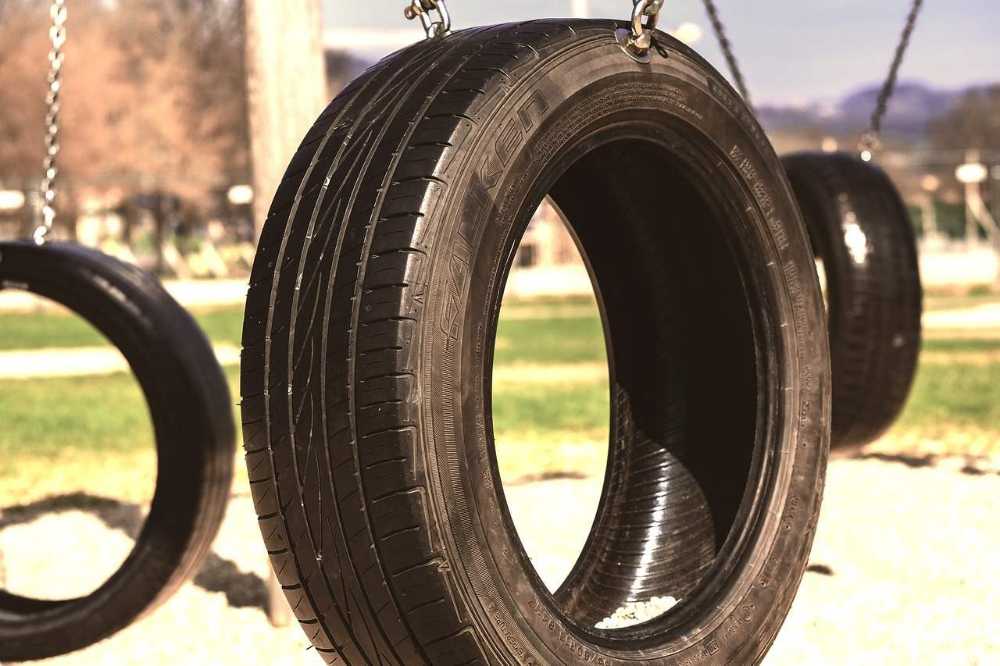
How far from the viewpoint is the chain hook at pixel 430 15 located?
315 cm

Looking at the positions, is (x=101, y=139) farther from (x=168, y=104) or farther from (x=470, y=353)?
(x=470, y=353)

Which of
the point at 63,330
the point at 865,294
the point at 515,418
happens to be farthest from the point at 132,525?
the point at 63,330

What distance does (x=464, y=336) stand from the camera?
2.46 metres

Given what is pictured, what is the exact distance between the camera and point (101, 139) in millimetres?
45562

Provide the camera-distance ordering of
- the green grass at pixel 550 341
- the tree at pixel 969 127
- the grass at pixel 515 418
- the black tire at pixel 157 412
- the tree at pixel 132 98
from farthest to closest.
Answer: the tree at pixel 969 127 → the tree at pixel 132 98 → the green grass at pixel 550 341 → the grass at pixel 515 418 → the black tire at pixel 157 412

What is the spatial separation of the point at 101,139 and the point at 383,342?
45.9 m

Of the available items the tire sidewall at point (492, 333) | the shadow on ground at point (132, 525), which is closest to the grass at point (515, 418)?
the shadow on ground at point (132, 525)

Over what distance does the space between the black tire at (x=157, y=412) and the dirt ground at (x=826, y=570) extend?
44cm

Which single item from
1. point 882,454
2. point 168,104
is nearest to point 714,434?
point 882,454

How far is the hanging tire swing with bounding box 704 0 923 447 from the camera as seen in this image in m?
6.17

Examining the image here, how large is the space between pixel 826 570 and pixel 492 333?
133 inches

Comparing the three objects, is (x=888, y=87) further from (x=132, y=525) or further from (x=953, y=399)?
(x=953, y=399)

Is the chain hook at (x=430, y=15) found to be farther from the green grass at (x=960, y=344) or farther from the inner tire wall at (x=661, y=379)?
the green grass at (x=960, y=344)

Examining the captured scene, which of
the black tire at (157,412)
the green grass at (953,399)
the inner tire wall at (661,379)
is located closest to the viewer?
the inner tire wall at (661,379)
